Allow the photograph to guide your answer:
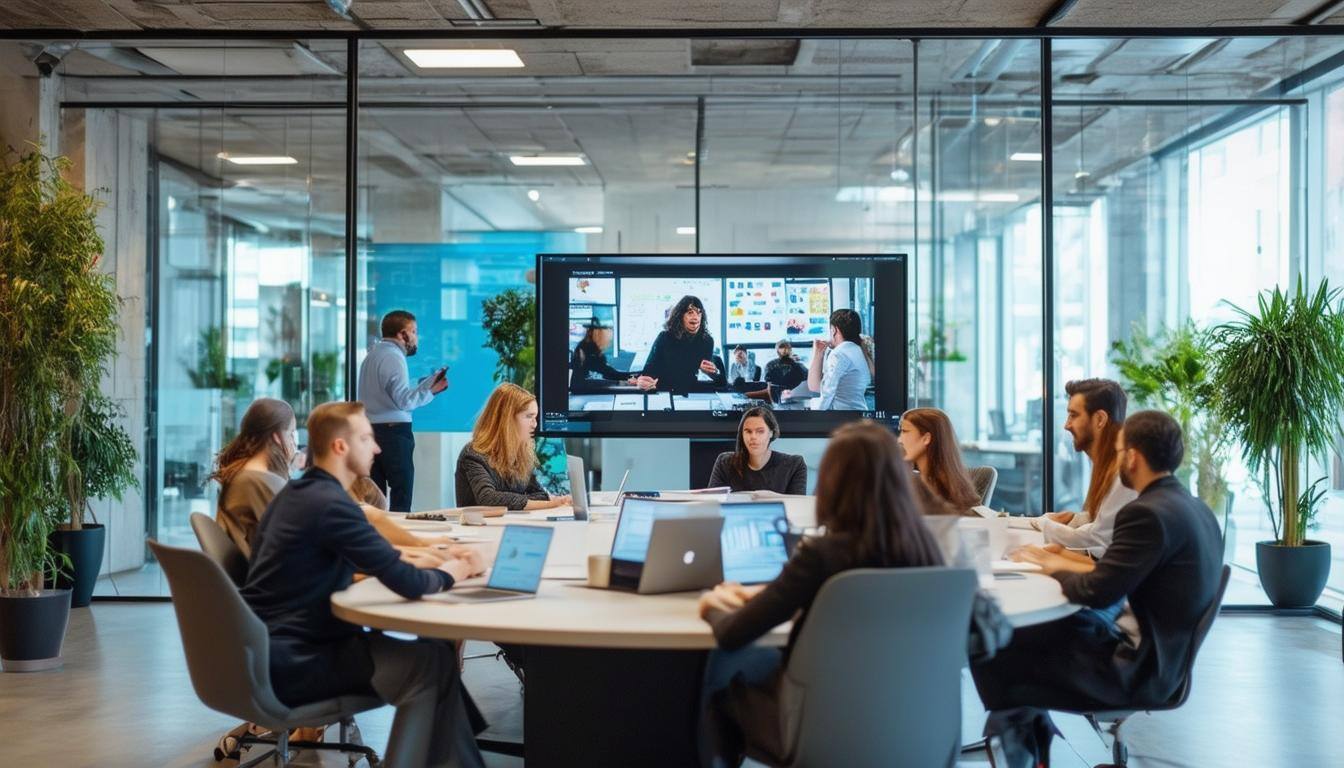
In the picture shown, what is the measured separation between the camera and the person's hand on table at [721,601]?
2826mm

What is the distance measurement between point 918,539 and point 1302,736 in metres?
2.97

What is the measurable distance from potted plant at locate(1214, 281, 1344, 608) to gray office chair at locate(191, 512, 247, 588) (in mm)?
5516

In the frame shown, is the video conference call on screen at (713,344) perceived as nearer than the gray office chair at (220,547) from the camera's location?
No

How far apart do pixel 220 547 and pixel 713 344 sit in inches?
144

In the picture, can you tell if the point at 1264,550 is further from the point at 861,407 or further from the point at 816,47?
the point at 816,47

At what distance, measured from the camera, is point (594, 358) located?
23.3 ft

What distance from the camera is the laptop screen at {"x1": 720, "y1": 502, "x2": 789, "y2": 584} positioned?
128 inches

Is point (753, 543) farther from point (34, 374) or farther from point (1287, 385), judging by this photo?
point (1287, 385)

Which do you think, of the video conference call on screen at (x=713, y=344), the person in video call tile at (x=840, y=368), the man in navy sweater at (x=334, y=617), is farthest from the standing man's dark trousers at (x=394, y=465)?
the man in navy sweater at (x=334, y=617)

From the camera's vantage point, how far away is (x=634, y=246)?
773 centimetres

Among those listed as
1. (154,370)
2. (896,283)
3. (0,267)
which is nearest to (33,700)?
(0,267)

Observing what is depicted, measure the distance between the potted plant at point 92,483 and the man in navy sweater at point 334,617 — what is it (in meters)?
4.16

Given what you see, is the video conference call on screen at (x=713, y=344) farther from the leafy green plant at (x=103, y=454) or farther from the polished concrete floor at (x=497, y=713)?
the leafy green plant at (x=103, y=454)

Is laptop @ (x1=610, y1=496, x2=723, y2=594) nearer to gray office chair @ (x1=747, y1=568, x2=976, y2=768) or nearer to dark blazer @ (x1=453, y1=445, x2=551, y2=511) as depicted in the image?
gray office chair @ (x1=747, y1=568, x2=976, y2=768)
